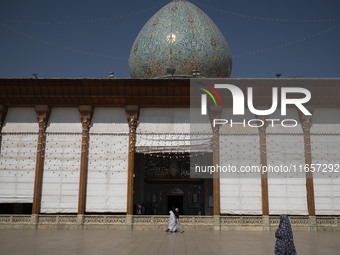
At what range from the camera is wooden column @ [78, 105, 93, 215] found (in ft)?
48.1

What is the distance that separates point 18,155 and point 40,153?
97cm

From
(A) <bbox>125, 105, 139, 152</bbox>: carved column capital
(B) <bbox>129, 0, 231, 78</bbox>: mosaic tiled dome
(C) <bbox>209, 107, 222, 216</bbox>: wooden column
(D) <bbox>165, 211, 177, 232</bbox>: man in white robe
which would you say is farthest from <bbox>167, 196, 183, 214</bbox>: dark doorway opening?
(D) <bbox>165, 211, 177, 232</bbox>: man in white robe

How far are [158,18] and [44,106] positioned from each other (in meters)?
7.05

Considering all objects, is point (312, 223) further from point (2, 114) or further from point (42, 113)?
point (2, 114)

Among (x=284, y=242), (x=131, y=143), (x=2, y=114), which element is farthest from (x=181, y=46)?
(x=284, y=242)

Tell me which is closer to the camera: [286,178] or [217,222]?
[217,222]

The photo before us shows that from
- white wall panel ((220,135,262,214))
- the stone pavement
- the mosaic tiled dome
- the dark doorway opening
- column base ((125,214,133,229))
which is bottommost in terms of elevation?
the stone pavement

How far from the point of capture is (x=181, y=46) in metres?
17.4

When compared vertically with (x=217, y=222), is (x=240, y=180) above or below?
above

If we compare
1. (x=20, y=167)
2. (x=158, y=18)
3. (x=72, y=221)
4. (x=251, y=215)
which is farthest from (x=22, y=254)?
(x=158, y=18)

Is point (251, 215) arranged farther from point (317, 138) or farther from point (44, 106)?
point (44, 106)

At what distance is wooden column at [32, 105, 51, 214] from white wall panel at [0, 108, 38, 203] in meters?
0.25

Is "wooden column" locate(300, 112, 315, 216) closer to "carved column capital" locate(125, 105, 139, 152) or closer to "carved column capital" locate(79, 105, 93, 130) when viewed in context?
"carved column capital" locate(125, 105, 139, 152)

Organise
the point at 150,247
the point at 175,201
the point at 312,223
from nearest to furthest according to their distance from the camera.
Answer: the point at 150,247 → the point at 312,223 → the point at 175,201
